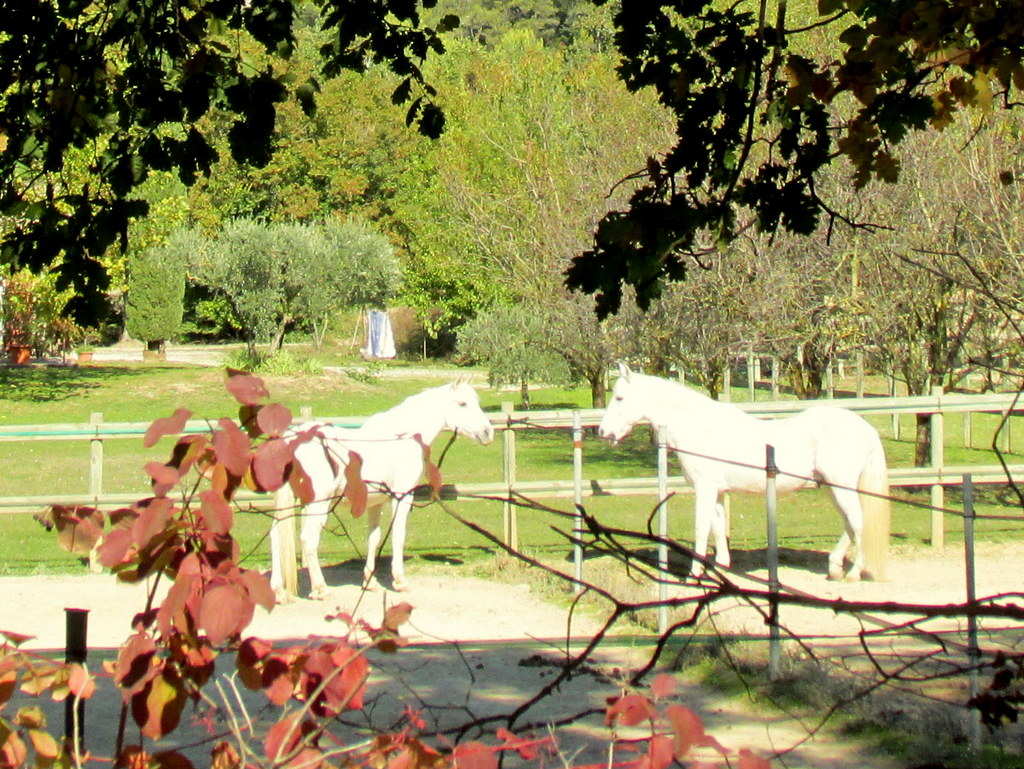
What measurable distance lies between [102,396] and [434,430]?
23.3m

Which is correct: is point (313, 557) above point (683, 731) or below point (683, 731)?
below

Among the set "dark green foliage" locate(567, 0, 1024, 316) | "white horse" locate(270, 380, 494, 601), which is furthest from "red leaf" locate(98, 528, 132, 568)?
"white horse" locate(270, 380, 494, 601)

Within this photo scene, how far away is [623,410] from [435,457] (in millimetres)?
8255

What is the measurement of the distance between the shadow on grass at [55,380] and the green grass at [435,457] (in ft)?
0.16

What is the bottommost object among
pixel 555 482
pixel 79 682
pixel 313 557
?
pixel 313 557

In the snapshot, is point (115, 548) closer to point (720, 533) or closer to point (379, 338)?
point (720, 533)

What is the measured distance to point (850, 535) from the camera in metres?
11.1

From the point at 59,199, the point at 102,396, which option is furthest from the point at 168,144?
the point at 102,396

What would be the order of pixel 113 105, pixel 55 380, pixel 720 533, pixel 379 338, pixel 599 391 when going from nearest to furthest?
pixel 113 105 → pixel 720 533 → pixel 599 391 → pixel 55 380 → pixel 379 338

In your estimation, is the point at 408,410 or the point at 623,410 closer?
the point at 408,410

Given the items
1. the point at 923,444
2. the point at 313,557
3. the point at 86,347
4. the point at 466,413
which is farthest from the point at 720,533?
the point at 86,347

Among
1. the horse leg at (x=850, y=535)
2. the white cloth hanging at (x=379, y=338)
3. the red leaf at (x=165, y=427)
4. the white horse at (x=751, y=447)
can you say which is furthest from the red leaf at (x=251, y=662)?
the white cloth hanging at (x=379, y=338)

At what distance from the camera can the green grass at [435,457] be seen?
13.7 meters

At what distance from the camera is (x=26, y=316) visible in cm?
4219
